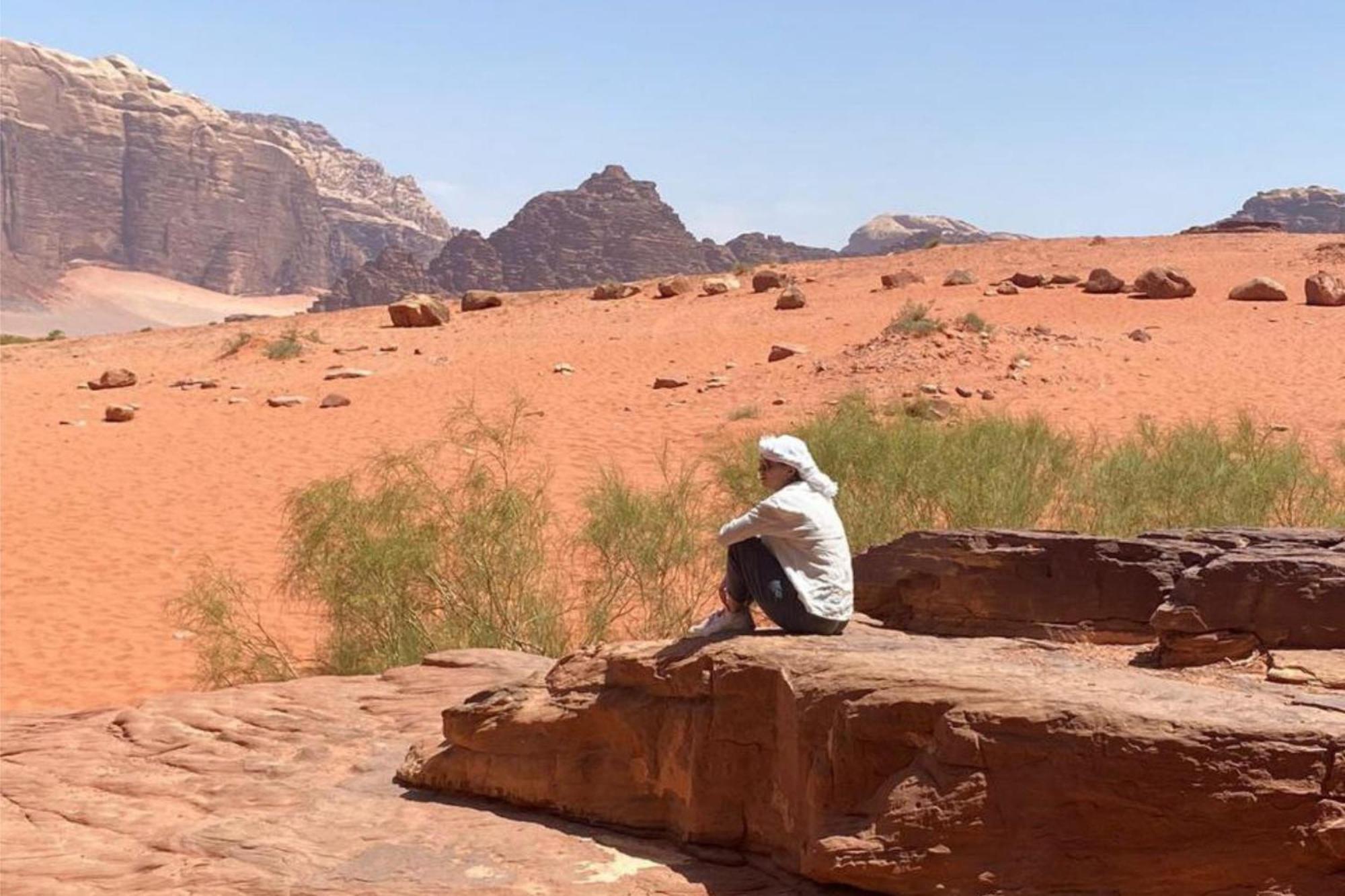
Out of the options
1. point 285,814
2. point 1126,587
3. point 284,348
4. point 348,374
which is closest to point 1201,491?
point 1126,587

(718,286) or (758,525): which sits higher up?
(718,286)

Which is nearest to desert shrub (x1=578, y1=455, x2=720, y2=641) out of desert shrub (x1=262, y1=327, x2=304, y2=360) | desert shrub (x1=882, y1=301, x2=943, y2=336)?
desert shrub (x1=882, y1=301, x2=943, y2=336)

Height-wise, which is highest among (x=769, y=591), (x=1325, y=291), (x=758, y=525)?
(x=1325, y=291)

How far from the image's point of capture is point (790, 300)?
1225 inches

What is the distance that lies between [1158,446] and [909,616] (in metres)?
6.81

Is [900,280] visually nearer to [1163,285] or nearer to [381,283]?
[1163,285]

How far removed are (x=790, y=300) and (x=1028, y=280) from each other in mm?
5358

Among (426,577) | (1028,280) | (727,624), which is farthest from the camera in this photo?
(1028,280)

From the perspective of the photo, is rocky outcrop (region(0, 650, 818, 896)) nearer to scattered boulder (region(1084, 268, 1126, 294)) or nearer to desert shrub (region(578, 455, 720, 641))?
desert shrub (region(578, 455, 720, 641))

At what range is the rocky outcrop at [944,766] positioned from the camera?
4.35m

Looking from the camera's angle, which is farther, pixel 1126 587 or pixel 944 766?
pixel 1126 587

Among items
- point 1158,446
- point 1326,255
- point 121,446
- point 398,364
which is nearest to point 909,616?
point 1158,446

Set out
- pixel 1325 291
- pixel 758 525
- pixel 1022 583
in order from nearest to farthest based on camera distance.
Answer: pixel 758 525 → pixel 1022 583 → pixel 1325 291

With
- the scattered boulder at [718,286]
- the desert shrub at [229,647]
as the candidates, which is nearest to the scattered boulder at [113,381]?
the scattered boulder at [718,286]
